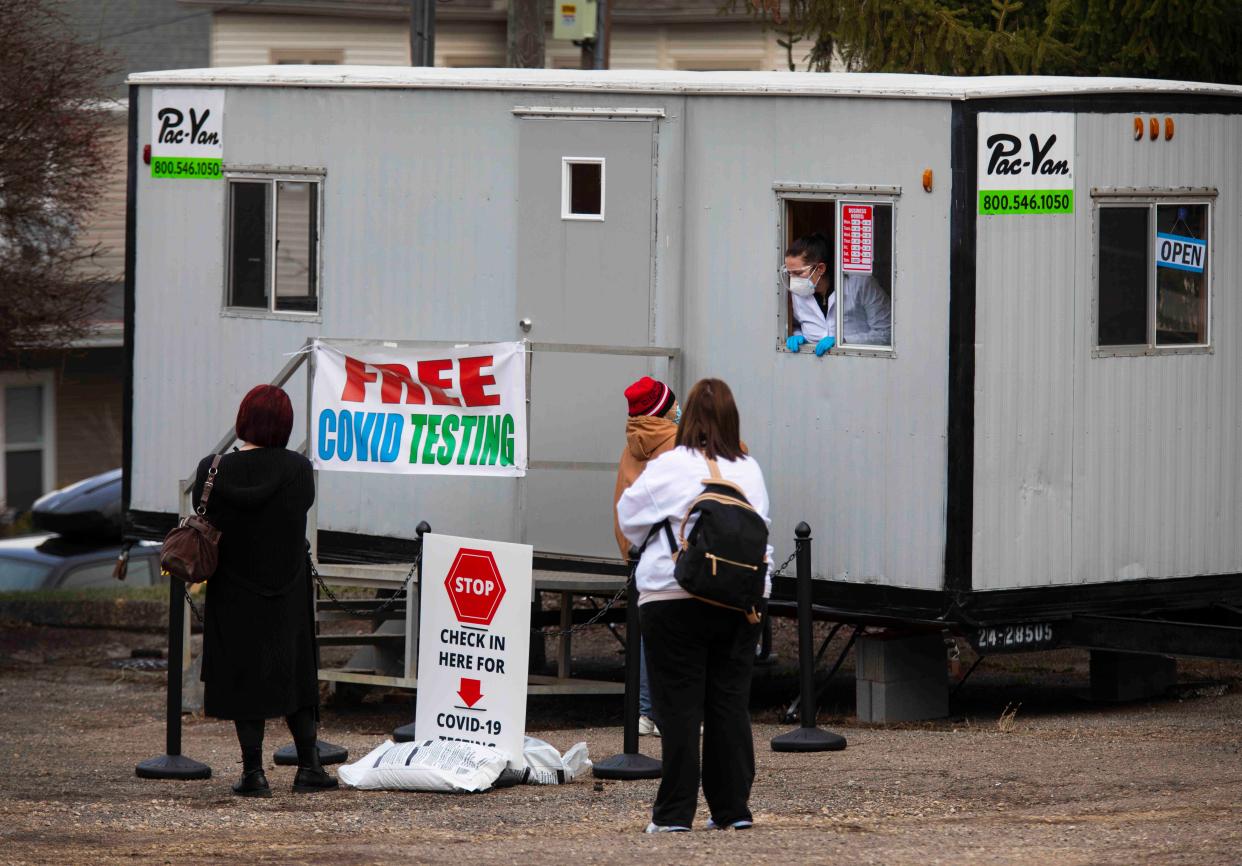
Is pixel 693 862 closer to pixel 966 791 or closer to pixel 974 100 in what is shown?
pixel 966 791

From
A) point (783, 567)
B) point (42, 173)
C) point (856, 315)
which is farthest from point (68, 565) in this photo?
point (856, 315)

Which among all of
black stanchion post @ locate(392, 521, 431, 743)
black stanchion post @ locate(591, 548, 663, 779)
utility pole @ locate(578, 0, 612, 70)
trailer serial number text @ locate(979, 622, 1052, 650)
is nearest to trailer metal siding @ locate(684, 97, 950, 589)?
trailer serial number text @ locate(979, 622, 1052, 650)

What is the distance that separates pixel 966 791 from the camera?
866cm

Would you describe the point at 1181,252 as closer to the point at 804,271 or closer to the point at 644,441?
the point at 804,271

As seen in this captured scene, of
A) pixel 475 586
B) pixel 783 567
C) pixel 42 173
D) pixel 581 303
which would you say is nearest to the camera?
pixel 475 586

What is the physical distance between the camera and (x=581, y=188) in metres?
11.0

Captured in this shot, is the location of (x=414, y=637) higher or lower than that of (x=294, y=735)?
higher

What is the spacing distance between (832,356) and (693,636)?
342 centimetres

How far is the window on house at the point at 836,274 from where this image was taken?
10.4 metres

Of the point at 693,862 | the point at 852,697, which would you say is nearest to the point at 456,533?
the point at 852,697

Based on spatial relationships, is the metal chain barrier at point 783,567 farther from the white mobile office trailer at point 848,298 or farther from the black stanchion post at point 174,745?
the black stanchion post at point 174,745

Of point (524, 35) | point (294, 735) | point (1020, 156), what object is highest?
point (524, 35)

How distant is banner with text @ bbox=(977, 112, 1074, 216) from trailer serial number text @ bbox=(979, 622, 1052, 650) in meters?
2.11

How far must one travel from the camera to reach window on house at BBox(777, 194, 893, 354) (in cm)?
1040
